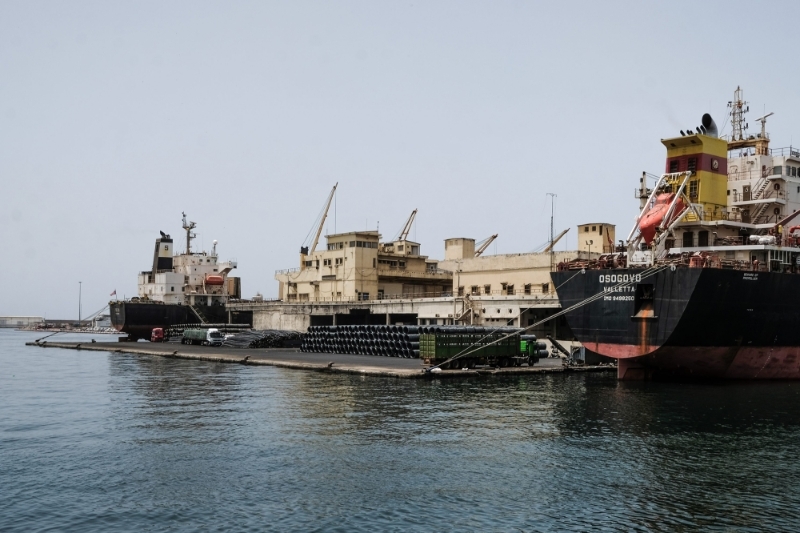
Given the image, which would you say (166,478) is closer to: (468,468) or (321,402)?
(468,468)

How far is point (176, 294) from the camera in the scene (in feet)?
365

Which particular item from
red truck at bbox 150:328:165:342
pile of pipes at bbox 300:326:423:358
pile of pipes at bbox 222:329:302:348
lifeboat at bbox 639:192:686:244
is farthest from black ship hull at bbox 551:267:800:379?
red truck at bbox 150:328:165:342

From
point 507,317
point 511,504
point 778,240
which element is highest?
point 778,240

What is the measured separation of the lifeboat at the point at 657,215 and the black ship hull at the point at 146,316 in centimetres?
7150

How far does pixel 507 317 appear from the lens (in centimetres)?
7250

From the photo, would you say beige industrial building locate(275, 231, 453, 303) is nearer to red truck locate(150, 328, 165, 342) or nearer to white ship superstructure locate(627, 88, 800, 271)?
red truck locate(150, 328, 165, 342)

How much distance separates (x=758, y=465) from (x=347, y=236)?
76081mm

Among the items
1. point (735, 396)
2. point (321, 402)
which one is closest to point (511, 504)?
point (321, 402)

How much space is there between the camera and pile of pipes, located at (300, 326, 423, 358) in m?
65.2

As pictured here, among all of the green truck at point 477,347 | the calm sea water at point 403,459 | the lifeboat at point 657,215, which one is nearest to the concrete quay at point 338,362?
the green truck at point 477,347

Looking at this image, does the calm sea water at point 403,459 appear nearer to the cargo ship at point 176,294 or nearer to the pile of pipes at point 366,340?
the pile of pipes at point 366,340

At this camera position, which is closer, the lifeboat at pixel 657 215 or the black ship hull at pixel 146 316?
the lifeboat at pixel 657 215

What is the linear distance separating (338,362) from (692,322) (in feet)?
89.9

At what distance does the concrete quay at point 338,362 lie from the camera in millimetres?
52500
